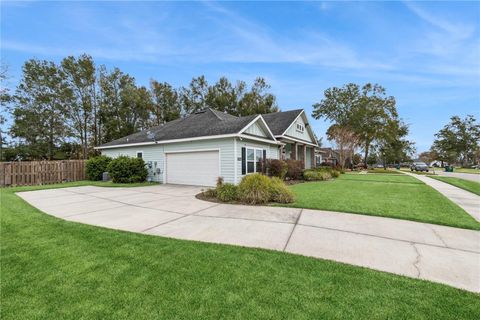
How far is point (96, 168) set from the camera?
16.1 meters

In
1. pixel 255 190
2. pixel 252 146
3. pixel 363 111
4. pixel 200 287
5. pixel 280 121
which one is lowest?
A: pixel 200 287

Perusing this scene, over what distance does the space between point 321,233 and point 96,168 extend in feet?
55.6

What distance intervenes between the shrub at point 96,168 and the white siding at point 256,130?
11.2 meters

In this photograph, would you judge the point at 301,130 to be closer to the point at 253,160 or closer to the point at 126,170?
the point at 253,160

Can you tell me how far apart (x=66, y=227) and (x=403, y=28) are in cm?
1337

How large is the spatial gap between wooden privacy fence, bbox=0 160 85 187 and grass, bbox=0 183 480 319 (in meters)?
14.2

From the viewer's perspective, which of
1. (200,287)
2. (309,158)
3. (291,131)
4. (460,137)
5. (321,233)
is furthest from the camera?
(460,137)

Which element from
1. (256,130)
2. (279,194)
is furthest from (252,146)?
(279,194)

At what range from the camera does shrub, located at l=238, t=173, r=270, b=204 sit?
719 cm

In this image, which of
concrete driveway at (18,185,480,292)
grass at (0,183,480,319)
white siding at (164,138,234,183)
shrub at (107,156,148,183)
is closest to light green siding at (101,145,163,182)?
shrub at (107,156,148,183)

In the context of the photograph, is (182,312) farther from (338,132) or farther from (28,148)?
(28,148)

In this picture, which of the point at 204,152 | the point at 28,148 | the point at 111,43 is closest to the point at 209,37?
the point at 111,43

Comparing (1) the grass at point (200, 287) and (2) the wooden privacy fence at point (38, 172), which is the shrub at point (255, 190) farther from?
(2) the wooden privacy fence at point (38, 172)

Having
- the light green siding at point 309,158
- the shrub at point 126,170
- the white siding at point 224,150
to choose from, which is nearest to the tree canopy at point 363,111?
the light green siding at point 309,158
